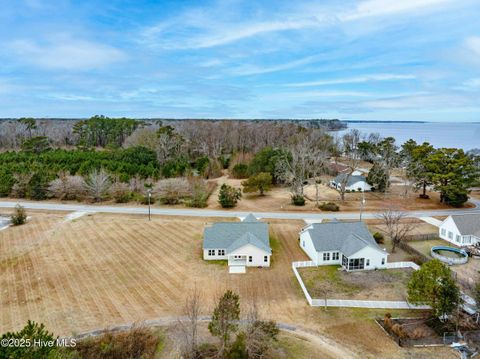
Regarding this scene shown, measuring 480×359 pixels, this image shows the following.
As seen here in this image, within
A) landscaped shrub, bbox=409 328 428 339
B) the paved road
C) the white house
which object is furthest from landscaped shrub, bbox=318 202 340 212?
landscaped shrub, bbox=409 328 428 339

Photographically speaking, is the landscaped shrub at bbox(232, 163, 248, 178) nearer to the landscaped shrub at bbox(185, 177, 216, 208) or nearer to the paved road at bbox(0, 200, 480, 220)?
the landscaped shrub at bbox(185, 177, 216, 208)

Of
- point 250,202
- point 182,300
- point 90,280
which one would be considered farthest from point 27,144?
point 182,300

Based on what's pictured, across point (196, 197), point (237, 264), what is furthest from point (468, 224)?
point (196, 197)

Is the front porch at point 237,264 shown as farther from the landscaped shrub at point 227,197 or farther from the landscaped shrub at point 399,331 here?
the landscaped shrub at point 227,197

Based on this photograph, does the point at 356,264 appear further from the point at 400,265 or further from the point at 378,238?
the point at 378,238

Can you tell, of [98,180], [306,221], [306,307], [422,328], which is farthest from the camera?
[98,180]

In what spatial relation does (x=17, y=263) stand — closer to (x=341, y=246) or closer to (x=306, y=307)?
(x=306, y=307)
